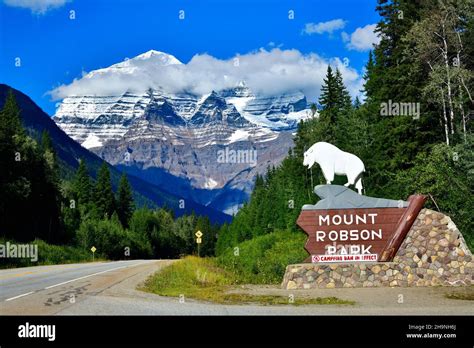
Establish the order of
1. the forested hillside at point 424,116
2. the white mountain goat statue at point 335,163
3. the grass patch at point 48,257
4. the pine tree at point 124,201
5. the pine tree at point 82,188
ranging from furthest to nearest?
the pine tree at point 124,201
the pine tree at point 82,188
the grass patch at point 48,257
the forested hillside at point 424,116
the white mountain goat statue at point 335,163

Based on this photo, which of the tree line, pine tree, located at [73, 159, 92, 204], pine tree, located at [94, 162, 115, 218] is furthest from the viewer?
pine tree, located at [73, 159, 92, 204]

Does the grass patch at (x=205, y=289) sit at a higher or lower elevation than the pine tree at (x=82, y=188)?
lower

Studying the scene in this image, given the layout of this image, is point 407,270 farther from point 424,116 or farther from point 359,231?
point 424,116

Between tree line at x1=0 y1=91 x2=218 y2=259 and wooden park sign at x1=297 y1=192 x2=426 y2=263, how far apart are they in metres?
32.1

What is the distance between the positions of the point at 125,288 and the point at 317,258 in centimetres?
653

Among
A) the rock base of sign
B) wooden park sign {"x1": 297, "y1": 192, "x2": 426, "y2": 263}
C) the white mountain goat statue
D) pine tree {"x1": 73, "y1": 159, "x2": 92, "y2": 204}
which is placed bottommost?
the rock base of sign

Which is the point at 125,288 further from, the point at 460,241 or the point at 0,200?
the point at 0,200

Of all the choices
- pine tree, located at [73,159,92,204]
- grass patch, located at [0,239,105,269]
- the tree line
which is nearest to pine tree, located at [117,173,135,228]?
the tree line

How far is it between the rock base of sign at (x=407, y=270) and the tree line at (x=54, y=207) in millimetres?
32400

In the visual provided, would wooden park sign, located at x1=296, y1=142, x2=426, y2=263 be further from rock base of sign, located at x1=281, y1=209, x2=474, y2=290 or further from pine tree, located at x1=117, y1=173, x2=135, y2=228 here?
pine tree, located at x1=117, y1=173, x2=135, y2=228

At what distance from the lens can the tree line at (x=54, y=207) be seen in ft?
165

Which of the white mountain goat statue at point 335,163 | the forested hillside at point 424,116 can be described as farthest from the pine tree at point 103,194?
the white mountain goat statue at point 335,163

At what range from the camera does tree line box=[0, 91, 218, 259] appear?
165ft

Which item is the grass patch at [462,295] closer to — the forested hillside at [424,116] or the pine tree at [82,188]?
the forested hillside at [424,116]
